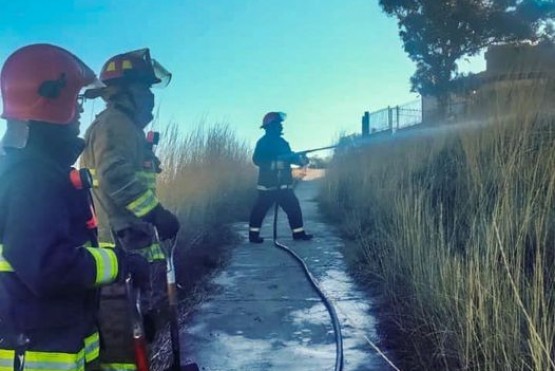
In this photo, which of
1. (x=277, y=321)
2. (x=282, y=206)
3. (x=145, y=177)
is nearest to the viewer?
(x=145, y=177)

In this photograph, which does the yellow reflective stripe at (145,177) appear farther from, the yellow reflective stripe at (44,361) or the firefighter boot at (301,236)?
the firefighter boot at (301,236)

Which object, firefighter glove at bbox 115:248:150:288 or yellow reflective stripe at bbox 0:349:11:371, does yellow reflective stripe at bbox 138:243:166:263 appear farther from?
yellow reflective stripe at bbox 0:349:11:371

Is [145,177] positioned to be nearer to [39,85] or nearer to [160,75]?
[160,75]

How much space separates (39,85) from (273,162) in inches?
246

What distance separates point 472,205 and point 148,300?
105 inches

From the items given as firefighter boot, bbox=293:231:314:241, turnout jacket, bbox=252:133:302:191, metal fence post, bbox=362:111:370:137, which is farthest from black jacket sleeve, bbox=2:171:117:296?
metal fence post, bbox=362:111:370:137

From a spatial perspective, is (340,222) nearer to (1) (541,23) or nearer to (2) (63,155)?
(2) (63,155)

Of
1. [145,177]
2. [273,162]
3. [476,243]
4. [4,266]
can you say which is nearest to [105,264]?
[4,266]

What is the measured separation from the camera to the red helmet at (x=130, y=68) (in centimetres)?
336

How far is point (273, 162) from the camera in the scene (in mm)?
8133

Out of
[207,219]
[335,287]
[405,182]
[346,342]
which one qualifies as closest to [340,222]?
[207,219]

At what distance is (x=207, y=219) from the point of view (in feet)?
25.9

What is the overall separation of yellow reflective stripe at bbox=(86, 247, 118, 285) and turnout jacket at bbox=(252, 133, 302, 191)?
6.25 m

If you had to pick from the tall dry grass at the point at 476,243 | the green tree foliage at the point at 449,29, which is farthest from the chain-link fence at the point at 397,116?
the tall dry grass at the point at 476,243
